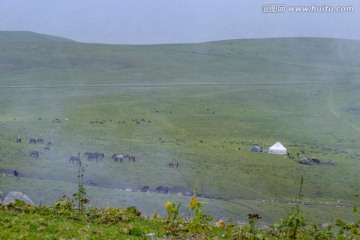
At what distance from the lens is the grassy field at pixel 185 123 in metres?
31.5

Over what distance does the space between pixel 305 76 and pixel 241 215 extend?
95584 millimetres

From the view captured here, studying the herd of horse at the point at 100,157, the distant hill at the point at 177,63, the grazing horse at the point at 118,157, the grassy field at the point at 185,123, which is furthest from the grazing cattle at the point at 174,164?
the distant hill at the point at 177,63

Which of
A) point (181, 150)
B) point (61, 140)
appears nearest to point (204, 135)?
point (181, 150)

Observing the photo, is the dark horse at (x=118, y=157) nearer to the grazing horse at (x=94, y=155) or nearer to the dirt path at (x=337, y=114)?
the grazing horse at (x=94, y=155)

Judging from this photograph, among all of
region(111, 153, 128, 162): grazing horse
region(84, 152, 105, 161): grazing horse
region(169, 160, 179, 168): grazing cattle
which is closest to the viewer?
region(84, 152, 105, 161): grazing horse

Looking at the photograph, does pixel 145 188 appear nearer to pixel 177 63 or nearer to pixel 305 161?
pixel 305 161

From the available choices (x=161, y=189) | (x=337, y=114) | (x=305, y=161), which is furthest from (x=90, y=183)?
(x=337, y=114)

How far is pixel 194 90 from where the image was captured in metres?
90.4

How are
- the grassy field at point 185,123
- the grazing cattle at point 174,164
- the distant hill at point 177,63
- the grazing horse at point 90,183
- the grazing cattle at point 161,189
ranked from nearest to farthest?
the grazing horse at point 90,183
the grazing cattle at point 161,189
the grassy field at point 185,123
the grazing cattle at point 174,164
the distant hill at point 177,63

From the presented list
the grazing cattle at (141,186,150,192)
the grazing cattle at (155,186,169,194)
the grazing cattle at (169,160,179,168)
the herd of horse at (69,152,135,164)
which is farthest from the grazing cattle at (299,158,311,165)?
the grazing cattle at (141,186,150,192)

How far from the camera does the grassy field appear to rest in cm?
3148

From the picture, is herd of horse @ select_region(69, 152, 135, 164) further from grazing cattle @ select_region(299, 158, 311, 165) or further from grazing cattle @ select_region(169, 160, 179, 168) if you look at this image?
grazing cattle @ select_region(299, 158, 311, 165)

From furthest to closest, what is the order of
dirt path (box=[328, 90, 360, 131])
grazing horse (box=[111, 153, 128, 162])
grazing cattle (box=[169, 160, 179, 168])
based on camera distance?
1. dirt path (box=[328, 90, 360, 131])
2. grazing horse (box=[111, 153, 128, 162])
3. grazing cattle (box=[169, 160, 179, 168])

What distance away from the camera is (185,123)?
208ft
